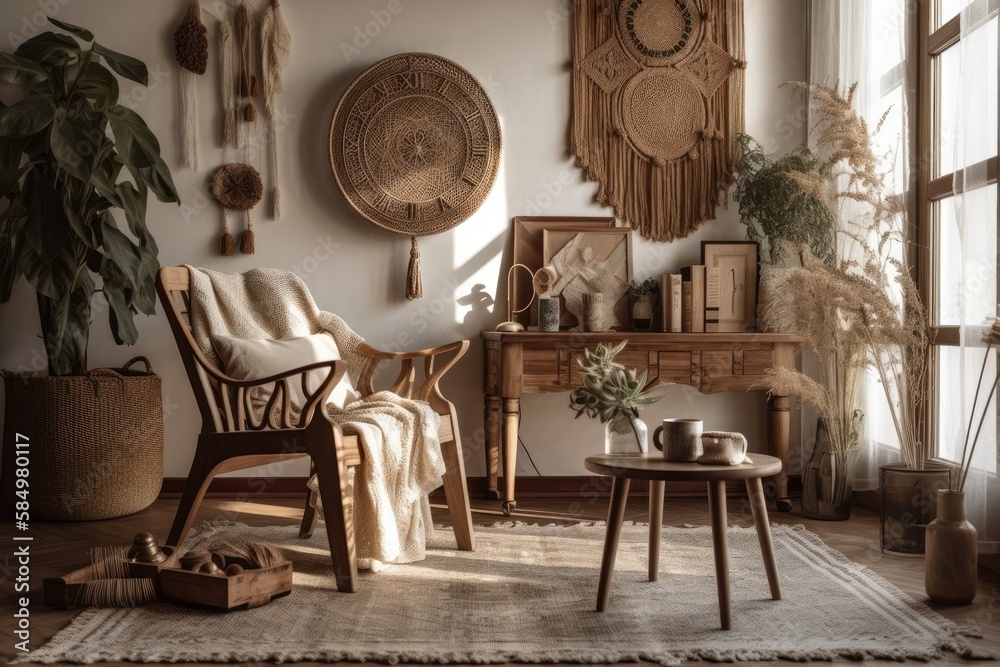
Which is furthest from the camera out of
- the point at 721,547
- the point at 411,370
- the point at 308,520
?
the point at 411,370

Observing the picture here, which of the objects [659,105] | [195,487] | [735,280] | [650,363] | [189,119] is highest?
[659,105]

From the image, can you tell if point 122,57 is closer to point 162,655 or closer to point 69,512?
point 69,512

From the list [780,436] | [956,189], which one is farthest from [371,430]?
[956,189]

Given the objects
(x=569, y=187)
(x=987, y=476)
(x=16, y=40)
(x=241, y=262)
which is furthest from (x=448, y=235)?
(x=987, y=476)

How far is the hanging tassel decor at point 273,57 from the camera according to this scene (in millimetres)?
4047

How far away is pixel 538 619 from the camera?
2.30 m

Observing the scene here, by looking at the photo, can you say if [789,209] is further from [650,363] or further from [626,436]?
[626,436]

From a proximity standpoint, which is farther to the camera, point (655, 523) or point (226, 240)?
point (226, 240)

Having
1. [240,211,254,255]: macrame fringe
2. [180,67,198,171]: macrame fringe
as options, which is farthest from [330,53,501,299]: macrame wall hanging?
[180,67,198,171]: macrame fringe

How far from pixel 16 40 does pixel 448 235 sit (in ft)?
6.87

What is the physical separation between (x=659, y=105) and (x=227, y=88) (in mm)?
1980

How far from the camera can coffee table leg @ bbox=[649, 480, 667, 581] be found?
8.54 feet

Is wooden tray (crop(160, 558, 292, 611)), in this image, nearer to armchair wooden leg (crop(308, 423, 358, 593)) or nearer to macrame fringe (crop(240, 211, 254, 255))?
armchair wooden leg (crop(308, 423, 358, 593))

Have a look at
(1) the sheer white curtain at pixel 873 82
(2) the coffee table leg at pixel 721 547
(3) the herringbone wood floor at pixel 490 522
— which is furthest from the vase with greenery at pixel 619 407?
(1) the sheer white curtain at pixel 873 82
